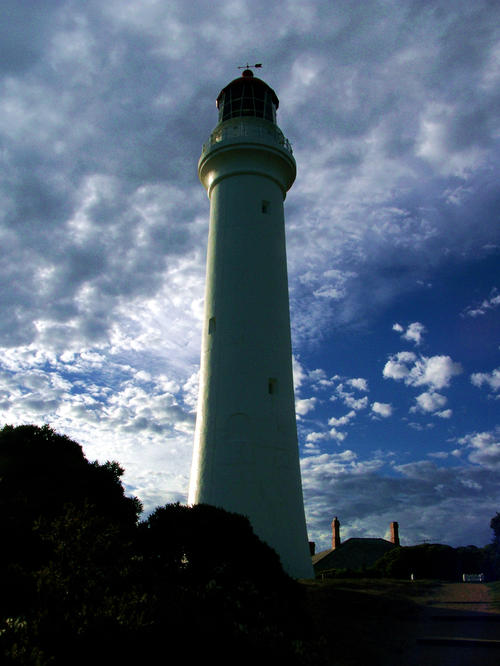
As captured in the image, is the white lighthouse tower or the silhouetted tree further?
the silhouetted tree

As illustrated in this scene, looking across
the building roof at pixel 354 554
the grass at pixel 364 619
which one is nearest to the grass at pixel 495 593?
the grass at pixel 364 619

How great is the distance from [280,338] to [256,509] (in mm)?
5842

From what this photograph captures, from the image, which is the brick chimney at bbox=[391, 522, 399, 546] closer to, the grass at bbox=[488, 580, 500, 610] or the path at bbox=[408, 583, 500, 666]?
the grass at bbox=[488, 580, 500, 610]

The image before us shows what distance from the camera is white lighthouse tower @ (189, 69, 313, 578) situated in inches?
666

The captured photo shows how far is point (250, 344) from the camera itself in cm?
1852

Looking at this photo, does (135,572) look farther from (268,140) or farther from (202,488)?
(268,140)

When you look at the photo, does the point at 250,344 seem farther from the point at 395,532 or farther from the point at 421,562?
the point at 395,532

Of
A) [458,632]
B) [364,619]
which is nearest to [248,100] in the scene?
[364,619]

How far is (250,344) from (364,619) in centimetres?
927

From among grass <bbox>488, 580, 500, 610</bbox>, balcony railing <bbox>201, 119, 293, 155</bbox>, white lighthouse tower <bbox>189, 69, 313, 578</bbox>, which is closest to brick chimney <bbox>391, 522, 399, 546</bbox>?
grass <bbox>488, 580, 500, 610</bbox>

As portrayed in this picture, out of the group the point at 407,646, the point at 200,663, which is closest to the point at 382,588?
the point at 407,646

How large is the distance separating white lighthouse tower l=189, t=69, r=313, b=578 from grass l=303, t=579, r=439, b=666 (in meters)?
2.92

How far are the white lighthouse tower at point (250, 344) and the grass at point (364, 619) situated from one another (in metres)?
2.92

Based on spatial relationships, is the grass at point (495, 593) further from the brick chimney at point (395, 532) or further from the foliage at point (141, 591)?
the brick chimney at point (395, 532)
